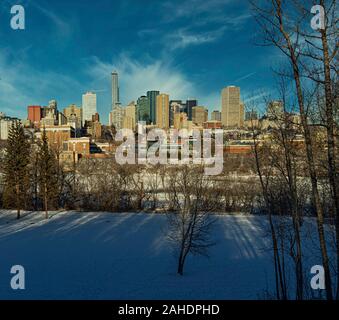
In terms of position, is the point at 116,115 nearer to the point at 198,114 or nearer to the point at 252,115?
the point at 198,114

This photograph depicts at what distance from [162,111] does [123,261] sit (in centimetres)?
5578

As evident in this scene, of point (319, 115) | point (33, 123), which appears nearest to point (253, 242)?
point (319, 115)

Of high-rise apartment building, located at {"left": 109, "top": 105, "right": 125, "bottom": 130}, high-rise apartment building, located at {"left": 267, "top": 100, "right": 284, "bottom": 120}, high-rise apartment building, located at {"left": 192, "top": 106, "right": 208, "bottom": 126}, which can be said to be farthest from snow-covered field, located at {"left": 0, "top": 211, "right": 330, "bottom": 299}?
high-rise apartment building, located at {"left": 109, "top": 105, "right": 125, "bottom": 130}

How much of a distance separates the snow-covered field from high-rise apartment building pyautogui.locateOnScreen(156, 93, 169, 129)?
41.3 meters

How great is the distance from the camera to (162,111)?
67.1 m

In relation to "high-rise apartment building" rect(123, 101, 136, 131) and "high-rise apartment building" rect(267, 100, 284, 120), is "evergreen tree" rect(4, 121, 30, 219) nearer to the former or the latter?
"high-rise apartment building" rect(267, 100, 284, 120)

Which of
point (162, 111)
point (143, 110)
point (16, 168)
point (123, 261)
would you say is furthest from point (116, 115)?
point (123, 261)

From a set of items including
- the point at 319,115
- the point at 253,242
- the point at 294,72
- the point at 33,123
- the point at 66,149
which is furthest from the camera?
the point at 33,123

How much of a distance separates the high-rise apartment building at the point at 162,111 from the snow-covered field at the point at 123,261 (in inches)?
1624

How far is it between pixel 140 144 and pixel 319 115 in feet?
158

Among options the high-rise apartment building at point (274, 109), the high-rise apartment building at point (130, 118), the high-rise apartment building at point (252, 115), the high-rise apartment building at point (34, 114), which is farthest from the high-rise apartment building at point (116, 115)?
the high-rise apartment building at point (274, 109)
